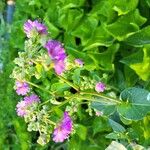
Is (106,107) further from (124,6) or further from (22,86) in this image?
(124,6)

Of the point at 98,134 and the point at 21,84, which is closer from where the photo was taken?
the point at 21,84

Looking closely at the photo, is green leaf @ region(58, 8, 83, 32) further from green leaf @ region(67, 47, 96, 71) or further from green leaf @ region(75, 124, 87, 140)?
green leaf @ region(75, 124, 87, 140)

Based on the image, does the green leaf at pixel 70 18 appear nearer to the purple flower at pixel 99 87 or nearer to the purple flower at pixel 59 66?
the purple flower at pixel 99 87

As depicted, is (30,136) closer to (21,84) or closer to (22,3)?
(22,3)

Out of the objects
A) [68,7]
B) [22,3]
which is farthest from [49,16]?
[22,3]

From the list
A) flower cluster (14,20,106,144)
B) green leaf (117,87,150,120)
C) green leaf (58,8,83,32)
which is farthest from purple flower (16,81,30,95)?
green leaf (58,8,83,32)

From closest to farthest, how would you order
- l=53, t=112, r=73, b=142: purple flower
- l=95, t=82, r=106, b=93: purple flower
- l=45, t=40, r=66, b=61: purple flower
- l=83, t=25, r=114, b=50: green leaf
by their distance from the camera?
l=45, t=40, r=66, b=61: purple flower < l=53, t=112, r=73, b=142: purple flower < l=95, t=82, r=106, b=93: purple flower < l=83, t=25, r=114, b=50: green leaf
